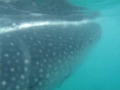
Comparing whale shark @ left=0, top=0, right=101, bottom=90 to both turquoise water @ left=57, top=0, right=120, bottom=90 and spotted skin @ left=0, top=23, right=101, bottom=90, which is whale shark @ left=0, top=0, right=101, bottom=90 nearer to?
spotted skin @ left=0, top=23, right=101, bottom=90

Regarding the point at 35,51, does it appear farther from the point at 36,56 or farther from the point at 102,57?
the point at 102,57

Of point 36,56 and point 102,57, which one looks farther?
point 102,57

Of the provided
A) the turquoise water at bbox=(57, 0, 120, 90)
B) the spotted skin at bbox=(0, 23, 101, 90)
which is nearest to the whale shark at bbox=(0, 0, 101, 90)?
the spotted skin at bbox=(0, 23, 101, 90)

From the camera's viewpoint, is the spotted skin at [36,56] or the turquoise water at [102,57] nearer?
the spotted skin at [36,56]

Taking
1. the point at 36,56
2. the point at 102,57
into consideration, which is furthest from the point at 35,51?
the point at 102,57

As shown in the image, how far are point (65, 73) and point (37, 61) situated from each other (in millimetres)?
1010

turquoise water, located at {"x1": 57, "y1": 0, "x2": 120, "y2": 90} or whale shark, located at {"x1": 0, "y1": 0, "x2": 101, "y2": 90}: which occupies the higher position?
turquoise water, located at {"x1": 57, "y1": 0, "x2": 120, "y2": 90}

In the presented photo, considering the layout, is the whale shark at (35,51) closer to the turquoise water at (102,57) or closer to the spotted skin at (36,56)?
the spotted skin at (36,56)

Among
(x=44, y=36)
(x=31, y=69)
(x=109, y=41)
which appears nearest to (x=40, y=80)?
(x=31, y=69)

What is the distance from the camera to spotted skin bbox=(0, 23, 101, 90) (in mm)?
2730

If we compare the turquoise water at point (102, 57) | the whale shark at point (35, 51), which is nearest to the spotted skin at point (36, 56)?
the whale shark at point (35, 51)

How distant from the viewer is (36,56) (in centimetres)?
321

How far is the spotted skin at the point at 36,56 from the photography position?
273 centimetres

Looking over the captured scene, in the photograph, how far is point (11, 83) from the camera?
2.62m
